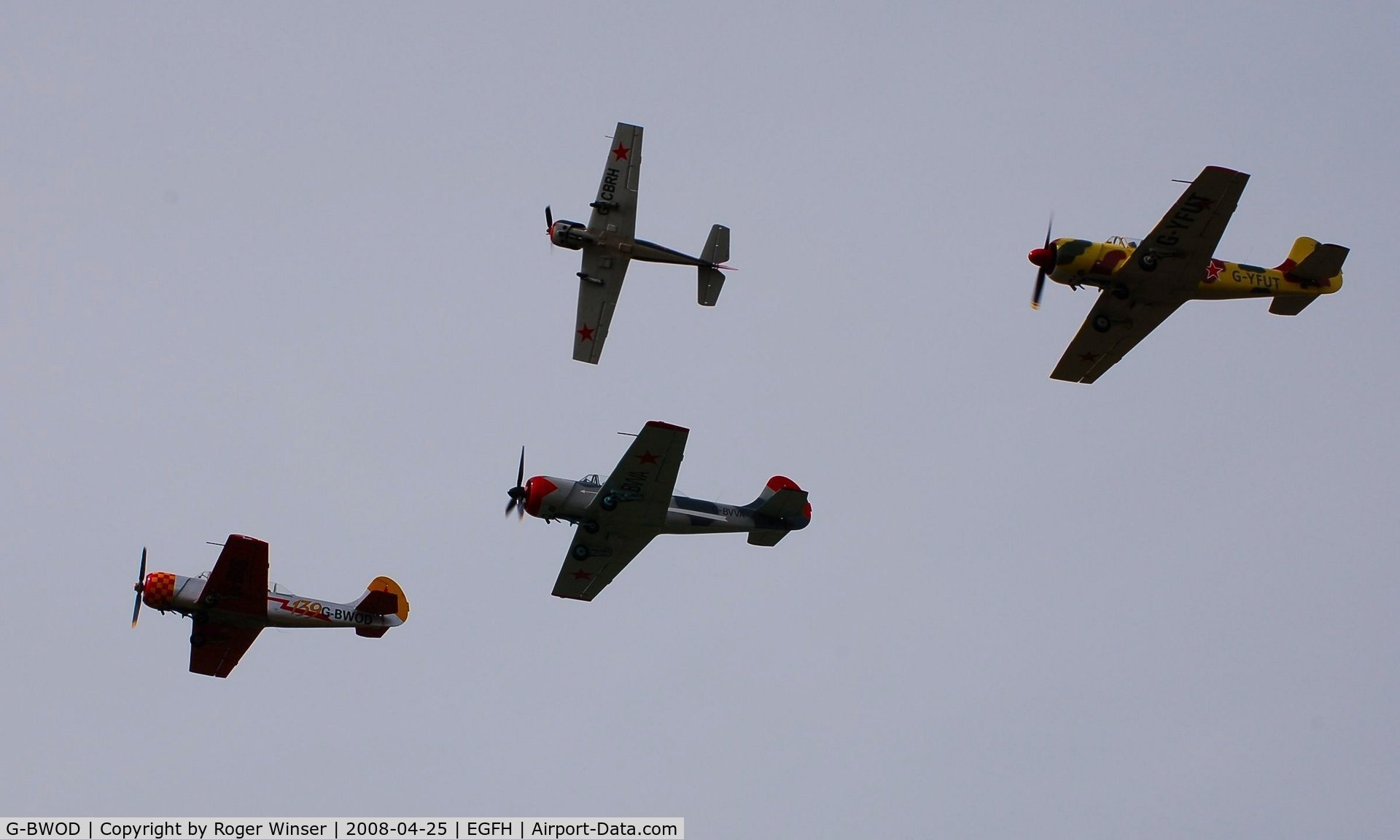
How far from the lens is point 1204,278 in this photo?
137ft

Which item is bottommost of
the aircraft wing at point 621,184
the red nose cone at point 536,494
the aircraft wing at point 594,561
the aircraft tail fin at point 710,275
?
the aircraft wing at point 594,561

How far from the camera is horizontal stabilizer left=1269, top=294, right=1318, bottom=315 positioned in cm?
4272

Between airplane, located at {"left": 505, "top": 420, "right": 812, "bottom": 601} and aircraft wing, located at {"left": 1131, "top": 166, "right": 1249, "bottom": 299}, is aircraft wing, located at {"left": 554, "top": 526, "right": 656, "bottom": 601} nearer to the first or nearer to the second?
airplane, located at {"left": 505, "top": 420, "right": 812, "bottom": 601}

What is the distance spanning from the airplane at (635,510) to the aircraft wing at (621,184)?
8182 millimetres

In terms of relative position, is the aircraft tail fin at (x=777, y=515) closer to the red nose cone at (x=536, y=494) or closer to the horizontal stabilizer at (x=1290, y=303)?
the red nose cone at (x=536, y=494)

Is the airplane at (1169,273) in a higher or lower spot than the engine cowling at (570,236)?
lower

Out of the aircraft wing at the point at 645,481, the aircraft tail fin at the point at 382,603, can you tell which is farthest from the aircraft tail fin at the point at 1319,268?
the aircraft tail fin at the point at 382,603

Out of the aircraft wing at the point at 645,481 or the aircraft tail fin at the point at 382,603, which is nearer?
the aircraft wing at the point at 645,481

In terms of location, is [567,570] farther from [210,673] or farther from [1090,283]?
[1090,283]

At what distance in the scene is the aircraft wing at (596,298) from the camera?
47875 millimetres

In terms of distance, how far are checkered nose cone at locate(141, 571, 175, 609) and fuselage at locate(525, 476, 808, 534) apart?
9.35 meters

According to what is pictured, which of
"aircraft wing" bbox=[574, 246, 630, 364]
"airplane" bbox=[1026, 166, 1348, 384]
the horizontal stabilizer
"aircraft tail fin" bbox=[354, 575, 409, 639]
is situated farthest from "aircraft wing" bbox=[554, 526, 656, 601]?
the horizontal stabilizer

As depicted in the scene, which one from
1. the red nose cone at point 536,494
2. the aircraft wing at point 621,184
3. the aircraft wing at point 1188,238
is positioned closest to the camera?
the aircraft wing at point 1188,238

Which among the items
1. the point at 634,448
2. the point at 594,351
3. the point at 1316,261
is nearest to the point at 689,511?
the point at 634,448
